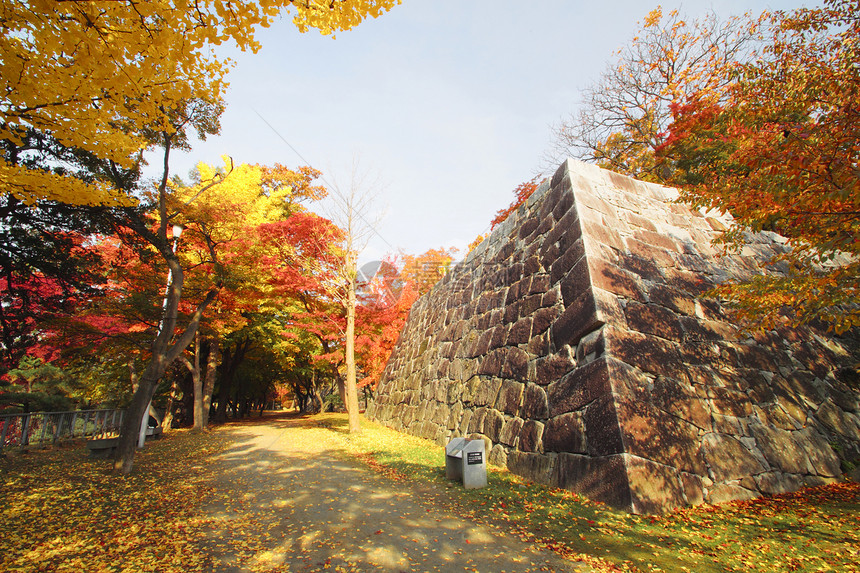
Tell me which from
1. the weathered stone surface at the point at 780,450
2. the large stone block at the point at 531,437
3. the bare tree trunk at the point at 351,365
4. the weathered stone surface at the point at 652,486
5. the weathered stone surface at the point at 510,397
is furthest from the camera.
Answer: the bare tree trunk at the point at 351,365

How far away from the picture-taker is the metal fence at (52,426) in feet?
28.9

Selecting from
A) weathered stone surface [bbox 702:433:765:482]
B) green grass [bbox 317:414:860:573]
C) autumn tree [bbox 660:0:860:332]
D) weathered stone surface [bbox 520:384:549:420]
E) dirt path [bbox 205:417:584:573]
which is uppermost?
autumn tree [bbox 660:0:860:332]

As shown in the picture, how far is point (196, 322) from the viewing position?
9.03 m

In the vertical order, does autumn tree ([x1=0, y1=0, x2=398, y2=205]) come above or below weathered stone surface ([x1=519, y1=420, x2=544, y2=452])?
above

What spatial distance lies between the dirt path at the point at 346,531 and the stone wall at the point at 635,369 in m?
1.87

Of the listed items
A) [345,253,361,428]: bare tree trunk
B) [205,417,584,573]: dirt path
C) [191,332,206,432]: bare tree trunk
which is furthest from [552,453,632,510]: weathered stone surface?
[191,332,206,432]: bare tree trunk

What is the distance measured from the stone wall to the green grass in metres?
0.28

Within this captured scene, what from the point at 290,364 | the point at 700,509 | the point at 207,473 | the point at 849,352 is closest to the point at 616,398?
→ the point at 700,509

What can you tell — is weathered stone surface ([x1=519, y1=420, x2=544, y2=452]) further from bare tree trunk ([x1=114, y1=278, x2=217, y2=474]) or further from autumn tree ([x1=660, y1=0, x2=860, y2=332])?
bare tree trunk ([x1=114, y1=278, x2=217, y2=474])

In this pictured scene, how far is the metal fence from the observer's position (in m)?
8.81

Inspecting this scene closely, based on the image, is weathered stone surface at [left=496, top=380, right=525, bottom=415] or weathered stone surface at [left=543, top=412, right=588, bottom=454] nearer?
weathered stone surface at [left=543, top=412, right=588, bottom=454]

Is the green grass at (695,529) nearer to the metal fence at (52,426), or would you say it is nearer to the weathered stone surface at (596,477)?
the weathered stone surface at (596,477)

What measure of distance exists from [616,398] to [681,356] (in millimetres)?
1853

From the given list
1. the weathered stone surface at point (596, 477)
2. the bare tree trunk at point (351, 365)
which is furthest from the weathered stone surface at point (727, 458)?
the bare tree trunk at point (351, 365)
